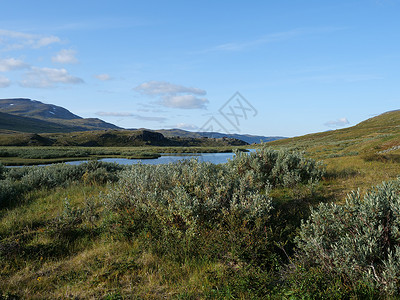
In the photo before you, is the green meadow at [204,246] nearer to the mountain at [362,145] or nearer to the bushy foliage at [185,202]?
the bushy foliage at [185,202]

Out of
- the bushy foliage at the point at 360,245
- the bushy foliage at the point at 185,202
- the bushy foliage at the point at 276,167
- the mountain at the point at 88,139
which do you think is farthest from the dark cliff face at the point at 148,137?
the bushy foliage at the point at 360,245

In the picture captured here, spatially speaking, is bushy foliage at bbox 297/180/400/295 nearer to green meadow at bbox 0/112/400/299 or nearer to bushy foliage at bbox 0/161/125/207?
green meadow at bbox 0/112/400/299

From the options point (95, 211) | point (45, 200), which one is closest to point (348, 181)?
point (95, 211)

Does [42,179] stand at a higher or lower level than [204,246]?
higher

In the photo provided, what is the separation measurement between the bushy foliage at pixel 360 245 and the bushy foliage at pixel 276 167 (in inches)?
176

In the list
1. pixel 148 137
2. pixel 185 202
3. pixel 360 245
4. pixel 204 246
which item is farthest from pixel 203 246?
pixel 148 137

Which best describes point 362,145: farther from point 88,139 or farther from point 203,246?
point 88,139

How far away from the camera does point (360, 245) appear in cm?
386

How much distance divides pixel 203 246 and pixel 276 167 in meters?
5.89

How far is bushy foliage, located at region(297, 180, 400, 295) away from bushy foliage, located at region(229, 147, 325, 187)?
4459 millimetres

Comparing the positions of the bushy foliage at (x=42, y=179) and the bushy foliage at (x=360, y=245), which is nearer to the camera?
the bushy foliage at (x=360, y=245)

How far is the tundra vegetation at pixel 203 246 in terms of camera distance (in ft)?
12.3

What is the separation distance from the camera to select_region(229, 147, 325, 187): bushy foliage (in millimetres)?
9375

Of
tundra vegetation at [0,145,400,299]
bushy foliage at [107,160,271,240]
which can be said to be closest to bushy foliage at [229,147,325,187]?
tundra vegetation at [0,145,400,299]
